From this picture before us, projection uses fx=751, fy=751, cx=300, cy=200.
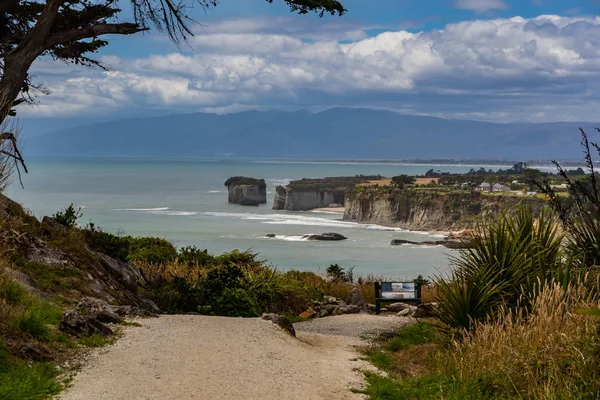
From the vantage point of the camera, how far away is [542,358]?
298 inches

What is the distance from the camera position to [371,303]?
21.6 m

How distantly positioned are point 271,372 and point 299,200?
5852 inches

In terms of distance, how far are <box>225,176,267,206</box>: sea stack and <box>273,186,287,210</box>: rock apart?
7148 mm

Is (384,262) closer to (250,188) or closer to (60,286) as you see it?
(60,286)

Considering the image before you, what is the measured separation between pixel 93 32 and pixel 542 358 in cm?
1351

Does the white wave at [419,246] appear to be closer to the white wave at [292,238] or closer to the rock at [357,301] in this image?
the white wave at [292,238]

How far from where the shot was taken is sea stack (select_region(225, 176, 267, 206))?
160625 millimetres

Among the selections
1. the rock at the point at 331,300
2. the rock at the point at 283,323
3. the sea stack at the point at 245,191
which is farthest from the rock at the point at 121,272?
the sea stack at the point at 245,191

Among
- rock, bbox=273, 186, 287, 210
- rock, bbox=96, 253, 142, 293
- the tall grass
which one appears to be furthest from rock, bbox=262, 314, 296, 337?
rock, bbox=273, 186, 287, 210

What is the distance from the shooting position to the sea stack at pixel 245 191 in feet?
527

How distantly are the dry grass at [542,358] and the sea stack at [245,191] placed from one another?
15177 centimetres

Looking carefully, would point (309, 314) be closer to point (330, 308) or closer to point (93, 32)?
point (330, 308)

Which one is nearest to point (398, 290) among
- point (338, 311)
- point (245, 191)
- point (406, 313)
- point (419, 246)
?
point (406, 313)

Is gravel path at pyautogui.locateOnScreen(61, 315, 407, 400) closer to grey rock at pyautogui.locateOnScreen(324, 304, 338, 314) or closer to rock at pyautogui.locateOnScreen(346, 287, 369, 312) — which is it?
grey rock at pyautogui.locateOnScreen(324, 304, 338, 314)
